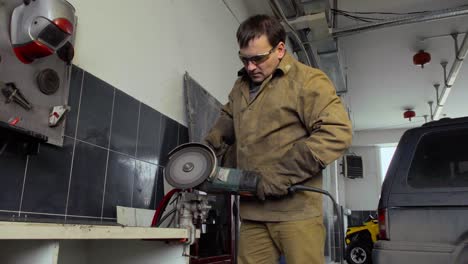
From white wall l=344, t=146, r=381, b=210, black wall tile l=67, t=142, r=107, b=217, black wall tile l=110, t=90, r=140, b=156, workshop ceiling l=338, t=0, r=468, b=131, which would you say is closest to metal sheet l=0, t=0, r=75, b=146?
black wall tile l=67, t=142, r=107, b=217

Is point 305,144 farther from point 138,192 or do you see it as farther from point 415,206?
point 415,206

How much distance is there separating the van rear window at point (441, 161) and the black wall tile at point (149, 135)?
4.56 feet

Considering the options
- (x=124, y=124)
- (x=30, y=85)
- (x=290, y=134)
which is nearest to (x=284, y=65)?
(x=290, y=134)

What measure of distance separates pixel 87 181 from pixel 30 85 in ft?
1.40

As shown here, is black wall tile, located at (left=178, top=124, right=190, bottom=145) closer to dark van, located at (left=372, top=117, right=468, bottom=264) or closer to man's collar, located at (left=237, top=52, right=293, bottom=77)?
man's collar, located at (left=237, top=52, right=293, bottom=77)

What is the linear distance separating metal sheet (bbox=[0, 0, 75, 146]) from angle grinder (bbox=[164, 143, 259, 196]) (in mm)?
428

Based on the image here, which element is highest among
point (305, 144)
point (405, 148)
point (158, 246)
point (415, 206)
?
point (405, 148)

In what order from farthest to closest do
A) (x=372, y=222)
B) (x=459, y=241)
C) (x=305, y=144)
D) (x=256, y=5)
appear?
(x=372, y=222)
(x=256, y=5)
(x=459, y=241)
(x=305, y=144)

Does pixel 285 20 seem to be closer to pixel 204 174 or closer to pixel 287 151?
pixel 287 151

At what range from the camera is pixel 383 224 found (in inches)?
86.0

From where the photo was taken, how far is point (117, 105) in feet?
5.70

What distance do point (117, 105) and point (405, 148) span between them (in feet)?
5.28

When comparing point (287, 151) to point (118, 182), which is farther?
point (118, 182)

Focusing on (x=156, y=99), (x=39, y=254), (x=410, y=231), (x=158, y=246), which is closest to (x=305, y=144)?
(x=158, y=246)
